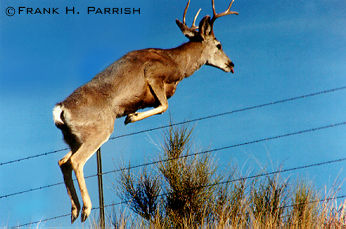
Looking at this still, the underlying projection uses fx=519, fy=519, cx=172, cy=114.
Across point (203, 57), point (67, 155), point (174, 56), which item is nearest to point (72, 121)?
point (67, 155)

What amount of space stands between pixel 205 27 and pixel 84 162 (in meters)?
2.79

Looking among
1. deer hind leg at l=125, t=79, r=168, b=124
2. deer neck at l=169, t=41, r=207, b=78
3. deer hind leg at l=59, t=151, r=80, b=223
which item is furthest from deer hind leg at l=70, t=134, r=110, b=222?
deer neck at l=169, t=41, r=207, b=78

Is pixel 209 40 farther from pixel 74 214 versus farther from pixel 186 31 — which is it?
pixel 74 214

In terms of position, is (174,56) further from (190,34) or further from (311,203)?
(311,203)

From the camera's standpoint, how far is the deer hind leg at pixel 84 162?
20.7 ft

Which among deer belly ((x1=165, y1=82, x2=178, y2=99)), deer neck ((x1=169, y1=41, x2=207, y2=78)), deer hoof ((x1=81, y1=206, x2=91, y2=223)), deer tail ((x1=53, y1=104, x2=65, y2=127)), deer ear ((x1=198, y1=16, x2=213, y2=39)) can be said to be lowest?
deer hoof ((x1=81, y1=206, x2=91, y2=223))

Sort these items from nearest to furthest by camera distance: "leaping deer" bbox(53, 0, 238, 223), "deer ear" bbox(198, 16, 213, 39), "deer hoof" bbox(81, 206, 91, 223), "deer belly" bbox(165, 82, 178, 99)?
"deer hoof" bbox(81, 206, 91, 223) < "leaping deer" bbox(53, 0, 238, 223) < "deer belly" bbox(165, 82, 178, 99) < "deer ear" bbox(198, 16, 213, 39)

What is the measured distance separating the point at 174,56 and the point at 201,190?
2263 millimetres

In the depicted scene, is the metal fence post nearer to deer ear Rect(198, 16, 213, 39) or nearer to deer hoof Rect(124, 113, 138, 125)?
deer hoof Rect(124, 113, 138, 125)

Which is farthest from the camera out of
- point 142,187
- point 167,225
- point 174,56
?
point 142,187

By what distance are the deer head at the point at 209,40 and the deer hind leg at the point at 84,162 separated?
2271 mm

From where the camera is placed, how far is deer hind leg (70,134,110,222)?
6297mm

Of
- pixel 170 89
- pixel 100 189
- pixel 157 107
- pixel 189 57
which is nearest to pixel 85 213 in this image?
pixel 100 189

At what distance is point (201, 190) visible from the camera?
8.27 meters
